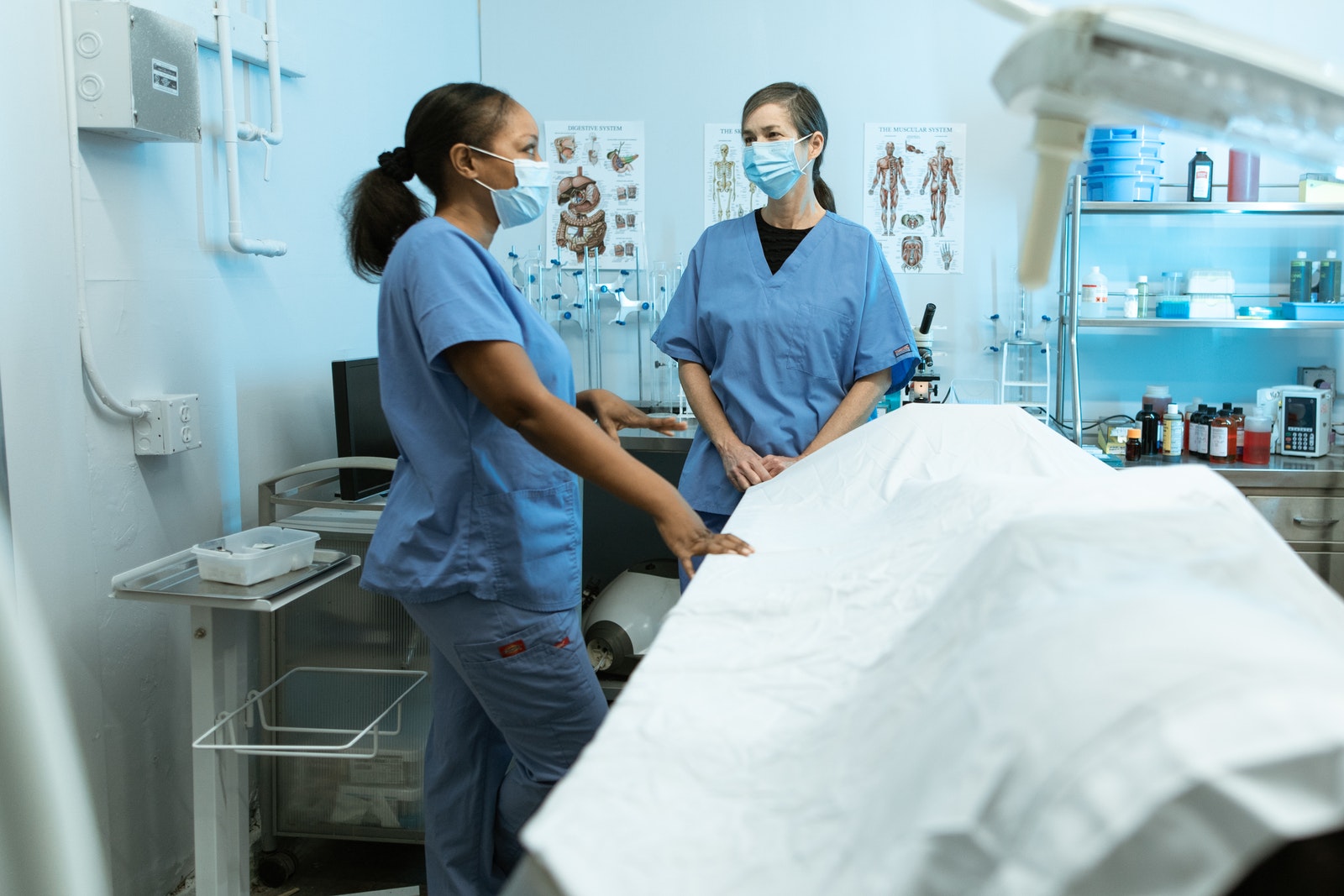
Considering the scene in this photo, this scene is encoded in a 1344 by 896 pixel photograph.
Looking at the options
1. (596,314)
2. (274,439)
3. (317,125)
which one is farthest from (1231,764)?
(596,314)

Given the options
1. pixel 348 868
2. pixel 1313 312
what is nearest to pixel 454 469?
pixel 348 868

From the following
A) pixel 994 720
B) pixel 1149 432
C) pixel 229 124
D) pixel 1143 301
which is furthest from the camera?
pixel 1143 301

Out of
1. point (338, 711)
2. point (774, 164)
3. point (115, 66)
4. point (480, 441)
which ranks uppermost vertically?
point (115, 66)

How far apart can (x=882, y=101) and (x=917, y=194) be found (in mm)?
300

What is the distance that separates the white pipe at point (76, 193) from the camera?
1.68 metres

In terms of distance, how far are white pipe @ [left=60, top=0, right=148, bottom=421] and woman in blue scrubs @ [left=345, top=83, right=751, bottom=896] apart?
0.44 metres

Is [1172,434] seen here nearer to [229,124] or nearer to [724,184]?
[724,184]

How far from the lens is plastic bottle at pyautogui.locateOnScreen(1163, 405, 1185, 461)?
9.61 ft

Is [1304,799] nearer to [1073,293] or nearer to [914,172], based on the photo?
[1073,293]

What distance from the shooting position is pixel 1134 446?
292cm

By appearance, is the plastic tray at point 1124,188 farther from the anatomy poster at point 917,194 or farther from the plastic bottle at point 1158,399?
the plastic bottle at point 1158,399

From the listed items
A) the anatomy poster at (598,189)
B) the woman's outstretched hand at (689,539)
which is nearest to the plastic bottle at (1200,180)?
the anatomy poster at (598,189)

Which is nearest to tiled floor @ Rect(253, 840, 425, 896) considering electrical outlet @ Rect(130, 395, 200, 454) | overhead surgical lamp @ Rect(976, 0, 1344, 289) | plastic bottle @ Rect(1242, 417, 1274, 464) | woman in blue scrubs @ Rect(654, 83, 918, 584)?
electrical outlet @ Rect(130, 395, 200, 454)

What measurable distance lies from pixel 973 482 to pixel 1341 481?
6.28 feet
